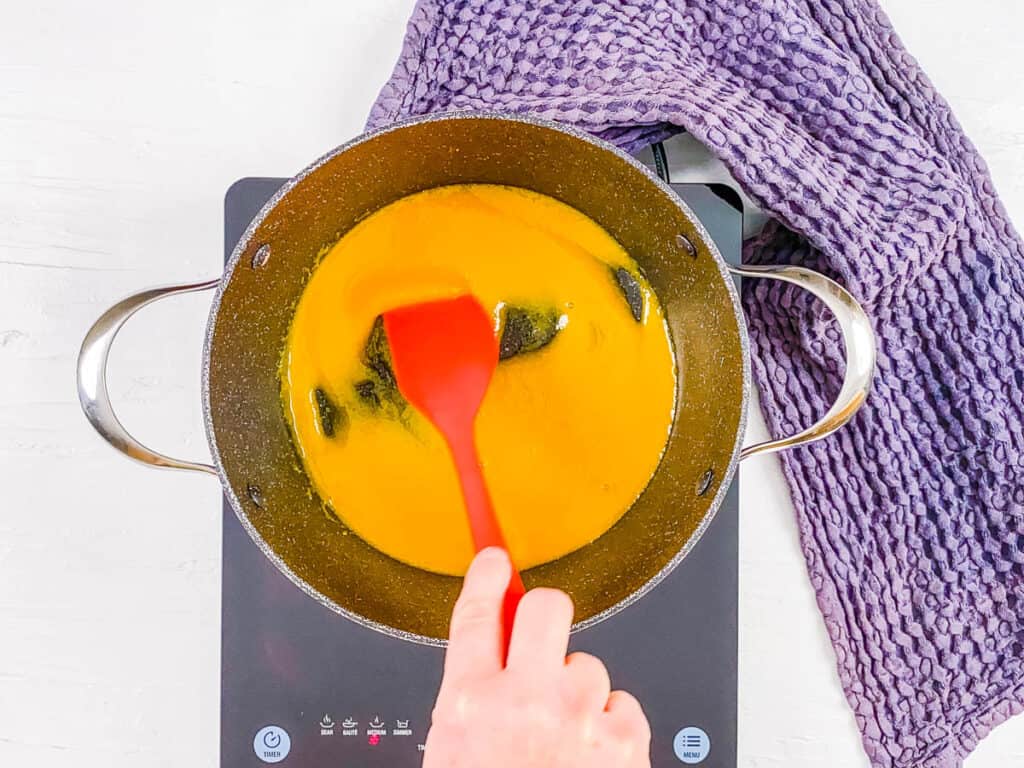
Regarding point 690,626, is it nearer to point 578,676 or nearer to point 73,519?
point 578,676

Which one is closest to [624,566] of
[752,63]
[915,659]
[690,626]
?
[690,626]

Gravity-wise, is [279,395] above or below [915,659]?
above

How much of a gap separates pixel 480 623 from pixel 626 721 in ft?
0.25

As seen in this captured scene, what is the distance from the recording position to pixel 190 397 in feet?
2.17

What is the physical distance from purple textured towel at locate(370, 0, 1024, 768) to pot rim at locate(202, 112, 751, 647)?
0.11 m

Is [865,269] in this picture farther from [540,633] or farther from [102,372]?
[102,372]

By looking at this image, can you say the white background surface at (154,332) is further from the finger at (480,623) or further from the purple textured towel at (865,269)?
the finger at (480,623)

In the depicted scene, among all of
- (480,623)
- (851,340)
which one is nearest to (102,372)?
(480,623)

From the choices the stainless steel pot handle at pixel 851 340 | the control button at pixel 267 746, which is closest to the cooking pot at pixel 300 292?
the stainless steel pot handle at pixel 851 340

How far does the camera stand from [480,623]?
41cm

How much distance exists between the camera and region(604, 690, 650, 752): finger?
415 mm

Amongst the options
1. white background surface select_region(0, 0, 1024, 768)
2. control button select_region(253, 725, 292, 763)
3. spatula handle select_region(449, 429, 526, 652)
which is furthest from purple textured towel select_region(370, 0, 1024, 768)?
control button select_region(253, 725, 292, 763)

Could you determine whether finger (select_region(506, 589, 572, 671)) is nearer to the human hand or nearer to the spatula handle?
the human hand

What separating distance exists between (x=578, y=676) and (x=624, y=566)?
0.16m
